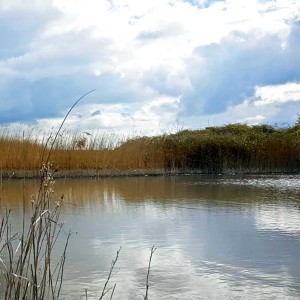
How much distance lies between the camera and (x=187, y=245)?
4820 mm

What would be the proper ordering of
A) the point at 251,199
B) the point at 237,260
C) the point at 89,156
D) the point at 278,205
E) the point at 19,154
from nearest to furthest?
the point at 237,260 → the point at 278,205 → the point at 251,199 → the point at 19,154 → the point at 89,156

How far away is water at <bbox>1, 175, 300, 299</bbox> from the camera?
11.7 ft

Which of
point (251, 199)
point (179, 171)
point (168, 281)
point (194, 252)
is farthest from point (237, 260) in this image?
point (179, 171)

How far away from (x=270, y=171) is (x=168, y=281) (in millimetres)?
12691

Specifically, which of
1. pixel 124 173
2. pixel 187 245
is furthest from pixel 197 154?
pixel 187 245

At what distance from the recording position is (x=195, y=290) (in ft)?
11.4

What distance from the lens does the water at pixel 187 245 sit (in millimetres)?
3561

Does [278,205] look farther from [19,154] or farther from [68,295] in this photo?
[19,154]

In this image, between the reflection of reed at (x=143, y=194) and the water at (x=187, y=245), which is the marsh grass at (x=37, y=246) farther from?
the reflection of reed at (x=143, y=194)

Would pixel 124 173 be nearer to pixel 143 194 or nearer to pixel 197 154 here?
pixel 197 154

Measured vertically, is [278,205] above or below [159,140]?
below

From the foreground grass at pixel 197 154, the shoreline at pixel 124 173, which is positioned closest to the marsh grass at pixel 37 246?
the shoreline at pixel 124 173

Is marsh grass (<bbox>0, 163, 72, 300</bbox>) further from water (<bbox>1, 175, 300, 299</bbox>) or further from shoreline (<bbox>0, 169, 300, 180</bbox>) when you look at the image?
shoreline (<bbox>0, 169, 300, 180</bbox>)

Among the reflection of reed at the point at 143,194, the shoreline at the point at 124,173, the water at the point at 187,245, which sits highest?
the shoreline at the point at 124,173
